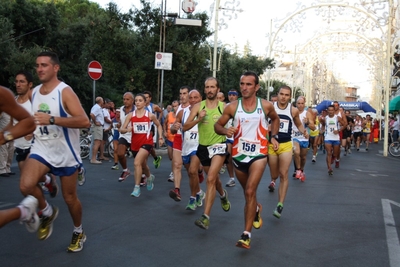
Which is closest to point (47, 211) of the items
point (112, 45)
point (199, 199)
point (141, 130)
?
point (199, 199)

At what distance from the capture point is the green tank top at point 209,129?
7.74 metres

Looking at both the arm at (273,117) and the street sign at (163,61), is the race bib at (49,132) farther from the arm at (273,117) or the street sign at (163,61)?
the street sign at (163,61)

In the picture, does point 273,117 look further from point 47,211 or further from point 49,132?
point 47,211

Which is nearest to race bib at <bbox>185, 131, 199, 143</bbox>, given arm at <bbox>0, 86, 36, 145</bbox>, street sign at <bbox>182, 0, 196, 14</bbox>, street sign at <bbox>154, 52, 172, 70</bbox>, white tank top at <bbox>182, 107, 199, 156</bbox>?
white tank top at <bbox>182, 107, 199, 156</bbox>

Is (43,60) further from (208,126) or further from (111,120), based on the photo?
(111,120)

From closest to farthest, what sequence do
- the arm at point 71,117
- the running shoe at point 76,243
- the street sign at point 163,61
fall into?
1. the arm at point 71,117
2. the running shoe at point 76,243
3. the street sign at point 163,61

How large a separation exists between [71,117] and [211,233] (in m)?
2.39

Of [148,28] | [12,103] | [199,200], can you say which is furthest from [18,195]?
[148,28]

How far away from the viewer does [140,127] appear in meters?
10.0

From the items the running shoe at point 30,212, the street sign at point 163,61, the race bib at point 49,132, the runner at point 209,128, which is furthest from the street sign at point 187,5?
the running shoe at point 30,212

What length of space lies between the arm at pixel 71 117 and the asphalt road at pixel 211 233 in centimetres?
130

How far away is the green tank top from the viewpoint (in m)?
7.74

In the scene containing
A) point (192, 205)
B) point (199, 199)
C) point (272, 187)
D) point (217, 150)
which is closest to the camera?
point (217, 150)

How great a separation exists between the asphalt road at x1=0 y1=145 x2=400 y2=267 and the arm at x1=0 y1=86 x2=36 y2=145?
58.9 inches
